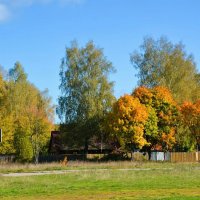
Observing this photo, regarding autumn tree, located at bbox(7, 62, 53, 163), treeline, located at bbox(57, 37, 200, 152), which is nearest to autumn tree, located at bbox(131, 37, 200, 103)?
treeline, located at bbox(57, 37, 200, 152)

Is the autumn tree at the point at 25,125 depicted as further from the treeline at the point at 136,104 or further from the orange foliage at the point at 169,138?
the orange foliage at the point at 169,138

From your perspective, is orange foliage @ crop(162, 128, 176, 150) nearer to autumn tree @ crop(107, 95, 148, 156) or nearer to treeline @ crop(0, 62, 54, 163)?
autumn tree @ crop(107, 95, 148, 156)

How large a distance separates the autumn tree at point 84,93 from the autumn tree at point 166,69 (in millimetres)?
5699

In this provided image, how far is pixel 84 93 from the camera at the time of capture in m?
68.6

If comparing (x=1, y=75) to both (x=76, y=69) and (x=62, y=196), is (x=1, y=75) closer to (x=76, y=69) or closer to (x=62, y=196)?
(x=76, y=69)

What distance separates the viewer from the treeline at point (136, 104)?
64688mm

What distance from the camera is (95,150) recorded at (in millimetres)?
74500

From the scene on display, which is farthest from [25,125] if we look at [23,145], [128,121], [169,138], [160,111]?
[169,138]

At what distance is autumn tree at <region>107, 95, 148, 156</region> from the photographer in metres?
63.5

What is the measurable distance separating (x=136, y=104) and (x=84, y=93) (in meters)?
8.53

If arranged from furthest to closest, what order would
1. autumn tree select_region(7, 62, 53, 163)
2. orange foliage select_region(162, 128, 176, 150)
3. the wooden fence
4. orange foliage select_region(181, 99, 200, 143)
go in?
the wooden fence, orange foliage select_region(162, 128, 176, 150), orange foliage select_region(181, 99, 200, 143), autumn tree select_region(7, 62, 53, 163)

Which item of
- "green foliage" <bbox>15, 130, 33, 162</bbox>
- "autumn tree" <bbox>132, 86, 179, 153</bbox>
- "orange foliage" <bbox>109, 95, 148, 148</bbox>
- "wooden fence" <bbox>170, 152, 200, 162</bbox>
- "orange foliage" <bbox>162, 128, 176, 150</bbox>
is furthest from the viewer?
"wooden fence" <bbox>170, 152, 200, 162</bbox>

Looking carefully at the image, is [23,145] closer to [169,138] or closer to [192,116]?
[169,138]

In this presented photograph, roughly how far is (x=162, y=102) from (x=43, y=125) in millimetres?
17935
